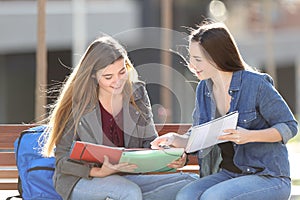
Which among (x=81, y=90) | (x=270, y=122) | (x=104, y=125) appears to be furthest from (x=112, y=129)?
(x=270, y=122)

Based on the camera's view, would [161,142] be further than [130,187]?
Yes

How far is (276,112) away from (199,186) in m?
0.53

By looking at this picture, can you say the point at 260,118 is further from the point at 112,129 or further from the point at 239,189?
the point at 112,129

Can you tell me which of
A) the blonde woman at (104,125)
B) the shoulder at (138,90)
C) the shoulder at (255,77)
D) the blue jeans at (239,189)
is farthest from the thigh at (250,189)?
the shoulder at (138,90)

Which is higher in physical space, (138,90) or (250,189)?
(138,90)

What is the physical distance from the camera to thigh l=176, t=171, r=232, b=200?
375 cm

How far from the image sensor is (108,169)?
12.2ft

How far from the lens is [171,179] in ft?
13.1

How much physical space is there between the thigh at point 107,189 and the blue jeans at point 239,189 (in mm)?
258

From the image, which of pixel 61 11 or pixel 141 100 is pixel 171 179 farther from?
pixel 61 11

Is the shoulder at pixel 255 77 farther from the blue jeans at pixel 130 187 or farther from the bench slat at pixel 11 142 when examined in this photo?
the bench slat at pixel 11 142

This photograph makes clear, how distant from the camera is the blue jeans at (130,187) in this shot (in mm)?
3678

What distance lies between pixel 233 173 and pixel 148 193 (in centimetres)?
44

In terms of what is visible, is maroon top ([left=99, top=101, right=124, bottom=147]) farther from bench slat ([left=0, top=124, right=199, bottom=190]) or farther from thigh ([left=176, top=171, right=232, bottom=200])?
bench slat ([left=0, top=124, right=199, bottom=190])
